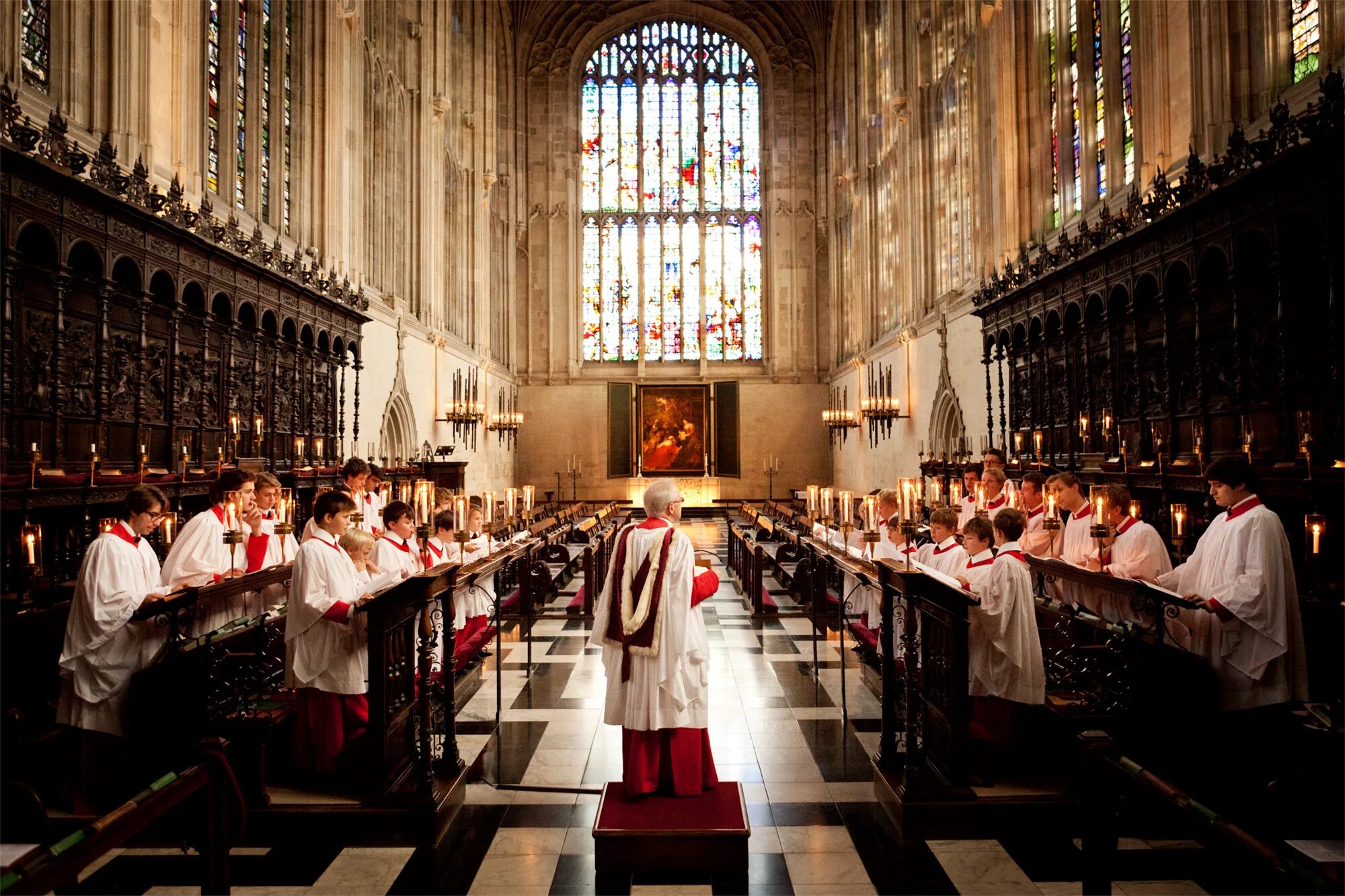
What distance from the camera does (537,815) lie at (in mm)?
4605

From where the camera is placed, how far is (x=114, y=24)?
30.0ft

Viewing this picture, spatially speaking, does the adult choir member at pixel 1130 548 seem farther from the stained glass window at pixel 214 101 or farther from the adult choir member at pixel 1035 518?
the stained glass window at pixel 214 101

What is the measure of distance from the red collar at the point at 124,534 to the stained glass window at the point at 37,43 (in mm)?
6241

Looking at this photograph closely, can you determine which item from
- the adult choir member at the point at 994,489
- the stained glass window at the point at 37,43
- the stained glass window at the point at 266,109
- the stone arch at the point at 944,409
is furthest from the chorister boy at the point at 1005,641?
the stained glass window at the point at 266,109

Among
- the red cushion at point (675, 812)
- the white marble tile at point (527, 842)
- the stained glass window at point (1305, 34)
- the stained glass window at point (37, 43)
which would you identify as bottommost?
the white marble tile at point (527, 842)

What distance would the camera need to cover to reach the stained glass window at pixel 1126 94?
1078cm

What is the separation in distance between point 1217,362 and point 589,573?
24.4 ft

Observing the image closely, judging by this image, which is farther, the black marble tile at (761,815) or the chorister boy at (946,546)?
the chorister boy at (946,546)

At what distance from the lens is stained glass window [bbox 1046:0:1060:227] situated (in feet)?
42.2

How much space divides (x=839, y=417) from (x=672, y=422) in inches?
284

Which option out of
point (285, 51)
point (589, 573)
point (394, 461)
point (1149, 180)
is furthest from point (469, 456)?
point (1149, 180)

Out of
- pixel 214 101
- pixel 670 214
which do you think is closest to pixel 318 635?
pixel 214 101

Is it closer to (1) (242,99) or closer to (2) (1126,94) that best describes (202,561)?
(1) (242,99)

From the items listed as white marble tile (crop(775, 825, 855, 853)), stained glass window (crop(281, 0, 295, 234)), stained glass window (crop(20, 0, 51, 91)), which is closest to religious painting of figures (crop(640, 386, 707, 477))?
stained glass window (crop(281, 0, 295, 234))
